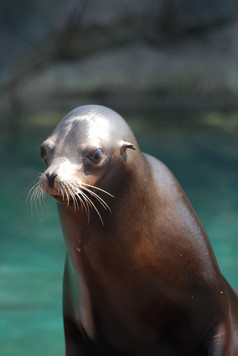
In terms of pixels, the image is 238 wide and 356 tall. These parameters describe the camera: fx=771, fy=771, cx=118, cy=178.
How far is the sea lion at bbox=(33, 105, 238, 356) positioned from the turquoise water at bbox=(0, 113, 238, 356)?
1240 mm

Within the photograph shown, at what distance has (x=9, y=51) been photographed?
966 cm

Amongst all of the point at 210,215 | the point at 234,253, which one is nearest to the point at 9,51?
the point at 210,215

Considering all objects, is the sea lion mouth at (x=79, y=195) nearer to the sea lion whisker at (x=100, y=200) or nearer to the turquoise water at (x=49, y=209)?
the sea lion whisker at (x=100, y=200)

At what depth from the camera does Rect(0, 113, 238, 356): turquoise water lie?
16.9 ft

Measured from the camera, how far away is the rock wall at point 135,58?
1001 cm

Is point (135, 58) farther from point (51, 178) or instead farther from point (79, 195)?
point (51, 178)

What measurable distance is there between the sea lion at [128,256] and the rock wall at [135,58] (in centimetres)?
669

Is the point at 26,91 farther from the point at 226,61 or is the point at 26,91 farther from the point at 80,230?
the point at 80,230

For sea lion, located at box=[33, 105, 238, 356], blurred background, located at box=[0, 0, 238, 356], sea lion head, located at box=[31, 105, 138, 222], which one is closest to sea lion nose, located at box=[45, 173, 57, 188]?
sea lion head, located at box=[31, 105, 138, 222]

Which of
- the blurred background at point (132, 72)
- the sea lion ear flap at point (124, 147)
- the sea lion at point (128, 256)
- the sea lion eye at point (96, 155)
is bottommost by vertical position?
the sea lion at point (128, 256)

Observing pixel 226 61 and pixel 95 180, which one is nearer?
pixel 95 180

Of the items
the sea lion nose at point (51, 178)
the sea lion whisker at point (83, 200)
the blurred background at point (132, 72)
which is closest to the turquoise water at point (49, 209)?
the blurred background at point (132, 72)

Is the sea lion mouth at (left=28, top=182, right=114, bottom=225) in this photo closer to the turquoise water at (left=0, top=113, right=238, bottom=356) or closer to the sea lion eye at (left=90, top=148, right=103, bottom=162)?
the sea lion eye at (left=90, top=148, right=103, bottom=162)

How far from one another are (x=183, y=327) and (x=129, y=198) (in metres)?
0.68
